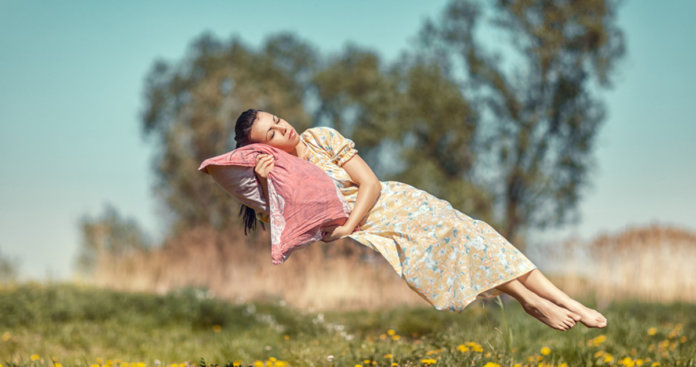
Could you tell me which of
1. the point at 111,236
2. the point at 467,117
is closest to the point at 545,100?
the point at 467,117

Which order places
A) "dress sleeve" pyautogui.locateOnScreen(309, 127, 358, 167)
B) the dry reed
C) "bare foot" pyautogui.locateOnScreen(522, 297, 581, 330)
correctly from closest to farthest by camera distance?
"bare foot" pyautogui.locateOnScreen(522, 297, 581, 330) → "dress sleeve" pyautogui.locateOnScreen(309, 127, 358, 167) → the dry reed

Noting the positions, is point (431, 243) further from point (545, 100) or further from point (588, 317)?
point (545, 100)

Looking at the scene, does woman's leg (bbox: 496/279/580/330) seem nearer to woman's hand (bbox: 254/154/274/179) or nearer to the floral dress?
the floral dress

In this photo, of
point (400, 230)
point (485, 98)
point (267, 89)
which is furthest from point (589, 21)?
point (400, 230)

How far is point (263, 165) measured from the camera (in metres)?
4.05

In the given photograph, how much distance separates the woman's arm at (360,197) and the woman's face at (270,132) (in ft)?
1.47

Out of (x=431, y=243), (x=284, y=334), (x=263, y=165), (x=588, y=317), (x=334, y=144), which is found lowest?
(x=284, y=334)

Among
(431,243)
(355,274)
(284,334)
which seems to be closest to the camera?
(431,243)

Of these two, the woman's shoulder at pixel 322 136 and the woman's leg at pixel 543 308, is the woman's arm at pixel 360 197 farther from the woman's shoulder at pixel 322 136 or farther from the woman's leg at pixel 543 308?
the woman's leg at pixel 543 308

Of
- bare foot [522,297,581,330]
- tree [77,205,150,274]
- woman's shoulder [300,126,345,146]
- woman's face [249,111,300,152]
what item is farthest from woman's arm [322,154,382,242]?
tree [77,205,150,274]

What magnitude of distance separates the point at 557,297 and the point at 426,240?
2.79ft

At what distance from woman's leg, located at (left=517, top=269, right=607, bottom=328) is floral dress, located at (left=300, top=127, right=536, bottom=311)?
0.10 m

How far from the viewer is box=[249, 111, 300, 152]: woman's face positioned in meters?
4.21

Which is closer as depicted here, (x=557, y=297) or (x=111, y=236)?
(x=557, y=297)
